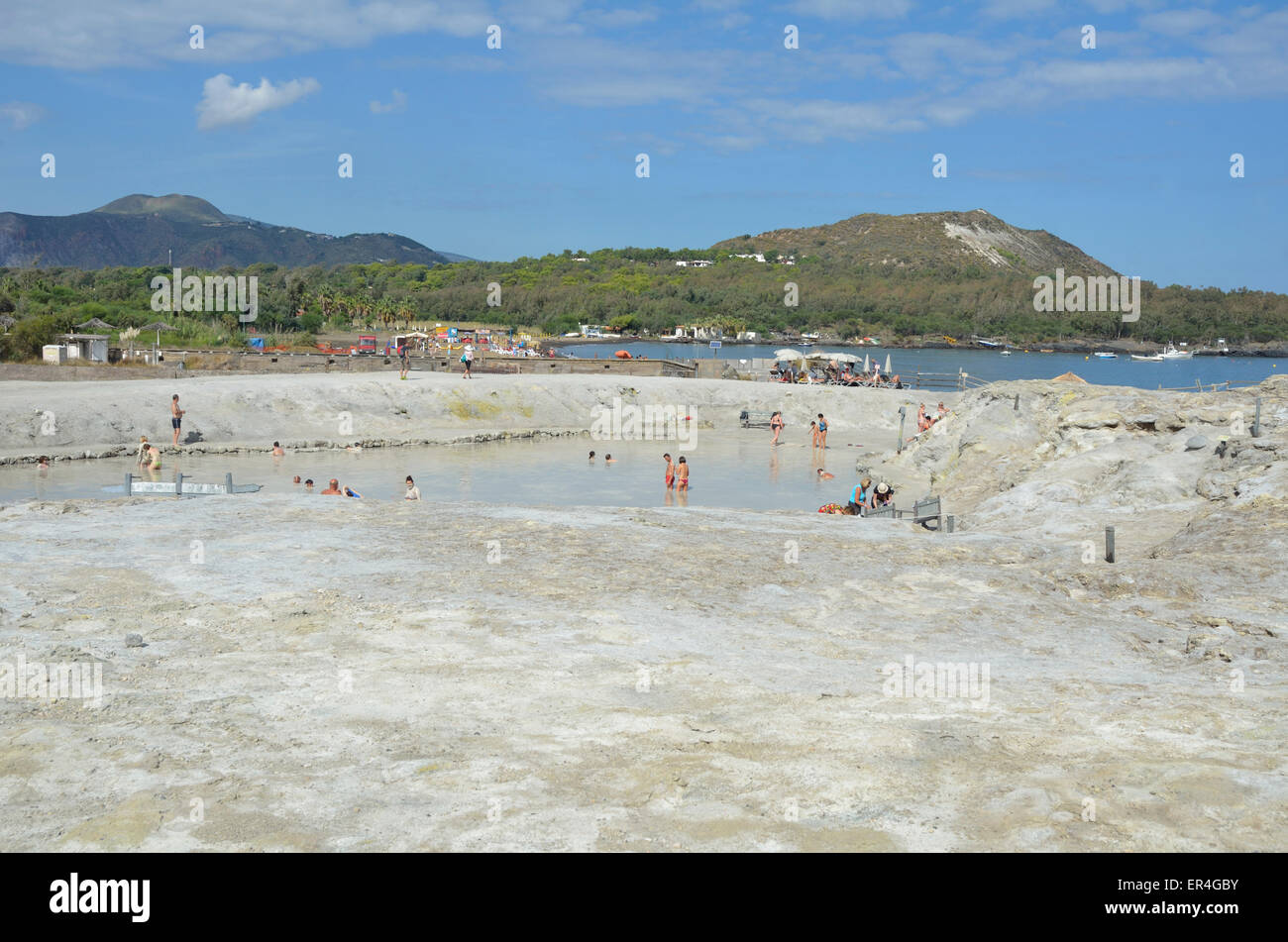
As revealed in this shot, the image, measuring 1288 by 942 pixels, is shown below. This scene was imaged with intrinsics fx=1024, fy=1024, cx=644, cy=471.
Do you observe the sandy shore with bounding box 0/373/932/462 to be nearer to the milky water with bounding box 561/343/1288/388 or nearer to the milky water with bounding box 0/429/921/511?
the milky water with bounding box 0/429/921/511

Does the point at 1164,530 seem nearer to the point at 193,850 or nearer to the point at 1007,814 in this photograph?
the point at 1007,814

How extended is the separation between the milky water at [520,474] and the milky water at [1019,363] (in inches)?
3022

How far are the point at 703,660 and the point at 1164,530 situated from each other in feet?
35.7

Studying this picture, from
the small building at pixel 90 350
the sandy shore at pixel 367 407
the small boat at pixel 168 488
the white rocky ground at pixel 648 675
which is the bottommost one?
the white rocky ground at pixel 648 675

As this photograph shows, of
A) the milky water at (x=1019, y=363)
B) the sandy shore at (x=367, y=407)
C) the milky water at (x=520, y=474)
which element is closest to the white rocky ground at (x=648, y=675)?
the milky water at (x=520, y=474)

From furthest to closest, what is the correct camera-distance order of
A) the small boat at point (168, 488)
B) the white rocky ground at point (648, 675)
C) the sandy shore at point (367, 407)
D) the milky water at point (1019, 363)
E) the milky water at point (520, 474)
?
the milky water at point (1019, 363)
the sandy shore at point (367, 407)
the milky water at point (520, 474)
the small boat at point (168, 488)
the white rocky ground at point (648, 675)

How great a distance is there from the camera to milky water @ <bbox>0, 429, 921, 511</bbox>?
23.8 m

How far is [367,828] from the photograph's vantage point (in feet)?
18.5

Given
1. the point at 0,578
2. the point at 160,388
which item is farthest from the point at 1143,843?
the point at 160,388

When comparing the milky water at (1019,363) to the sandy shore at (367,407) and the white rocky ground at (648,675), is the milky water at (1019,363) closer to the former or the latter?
the sandy shore at (367,407)

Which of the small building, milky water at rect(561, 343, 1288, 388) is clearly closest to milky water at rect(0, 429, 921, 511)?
the small building

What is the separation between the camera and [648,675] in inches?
350

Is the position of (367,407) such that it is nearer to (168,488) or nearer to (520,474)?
(520,474)

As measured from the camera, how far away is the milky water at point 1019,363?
372 ft
